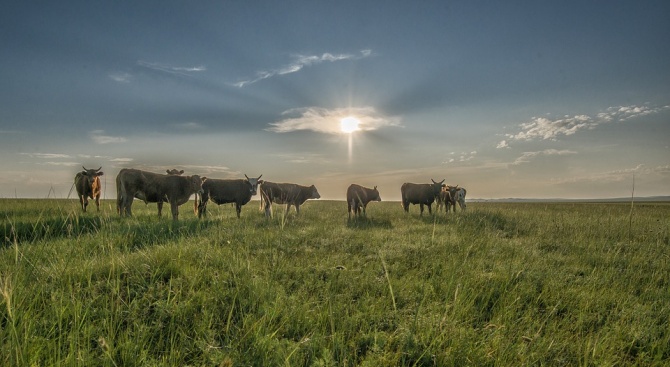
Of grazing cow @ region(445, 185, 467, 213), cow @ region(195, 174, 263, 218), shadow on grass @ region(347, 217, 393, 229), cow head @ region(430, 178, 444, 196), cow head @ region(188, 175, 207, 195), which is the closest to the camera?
shadow on grass @ region(347, 217, 393, 229)

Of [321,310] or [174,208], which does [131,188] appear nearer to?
[174,208]

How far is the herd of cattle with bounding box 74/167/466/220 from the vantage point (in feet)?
50.1

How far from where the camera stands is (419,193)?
22469 mm

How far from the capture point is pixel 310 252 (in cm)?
736

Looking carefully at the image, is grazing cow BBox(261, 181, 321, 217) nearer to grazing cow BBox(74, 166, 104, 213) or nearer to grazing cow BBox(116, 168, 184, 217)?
grazing cow BBox(116, 168, 184, 217)

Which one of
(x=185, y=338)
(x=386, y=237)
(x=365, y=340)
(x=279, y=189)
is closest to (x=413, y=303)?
(x=365, y=340)

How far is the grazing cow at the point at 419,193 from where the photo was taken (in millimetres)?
22344

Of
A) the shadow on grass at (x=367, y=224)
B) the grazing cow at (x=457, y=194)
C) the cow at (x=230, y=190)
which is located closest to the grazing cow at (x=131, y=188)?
the cow at (x=230, y=190)

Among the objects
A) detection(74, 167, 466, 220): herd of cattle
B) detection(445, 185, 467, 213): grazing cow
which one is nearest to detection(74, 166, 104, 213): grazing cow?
detection(74, 167, 466, 220): herd of cattle

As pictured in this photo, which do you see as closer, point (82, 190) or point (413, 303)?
point (413, 303)

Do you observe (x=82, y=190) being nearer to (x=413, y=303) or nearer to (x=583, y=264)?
(x=413, y=303)

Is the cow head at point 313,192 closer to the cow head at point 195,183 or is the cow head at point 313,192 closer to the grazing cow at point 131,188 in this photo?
the cow head at point 195,183

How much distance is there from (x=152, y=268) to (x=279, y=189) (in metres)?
18.2

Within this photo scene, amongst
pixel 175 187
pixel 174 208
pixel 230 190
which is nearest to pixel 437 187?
pixel 230 190
